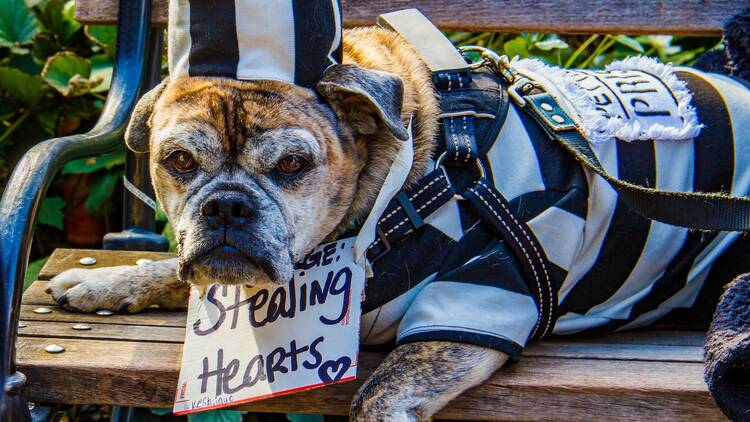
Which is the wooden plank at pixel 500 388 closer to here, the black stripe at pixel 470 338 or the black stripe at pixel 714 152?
the black stripe at pixel 470 338

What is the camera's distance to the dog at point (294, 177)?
1.93m

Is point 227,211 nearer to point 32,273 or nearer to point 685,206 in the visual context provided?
point 685,206

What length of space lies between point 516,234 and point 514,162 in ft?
0.57

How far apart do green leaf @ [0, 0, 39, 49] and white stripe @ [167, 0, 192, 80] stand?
199cm

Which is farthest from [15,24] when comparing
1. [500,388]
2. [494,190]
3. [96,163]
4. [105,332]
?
[500,388]

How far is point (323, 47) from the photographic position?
6.42 ft

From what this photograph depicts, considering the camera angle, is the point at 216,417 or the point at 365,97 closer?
the point at 365,97

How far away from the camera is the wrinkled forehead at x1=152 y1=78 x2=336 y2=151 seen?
1956 mm

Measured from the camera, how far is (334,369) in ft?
6.38

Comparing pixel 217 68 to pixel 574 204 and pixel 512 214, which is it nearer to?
pixel 512 214

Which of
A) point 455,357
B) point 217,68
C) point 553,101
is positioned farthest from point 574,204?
point 217,68

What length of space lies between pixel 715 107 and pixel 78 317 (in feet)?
5.40

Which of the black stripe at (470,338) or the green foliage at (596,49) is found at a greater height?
the green foliage at (596,49)

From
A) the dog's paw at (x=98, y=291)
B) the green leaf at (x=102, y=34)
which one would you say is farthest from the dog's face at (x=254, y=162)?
the green leaf at (x=102, y=34)
